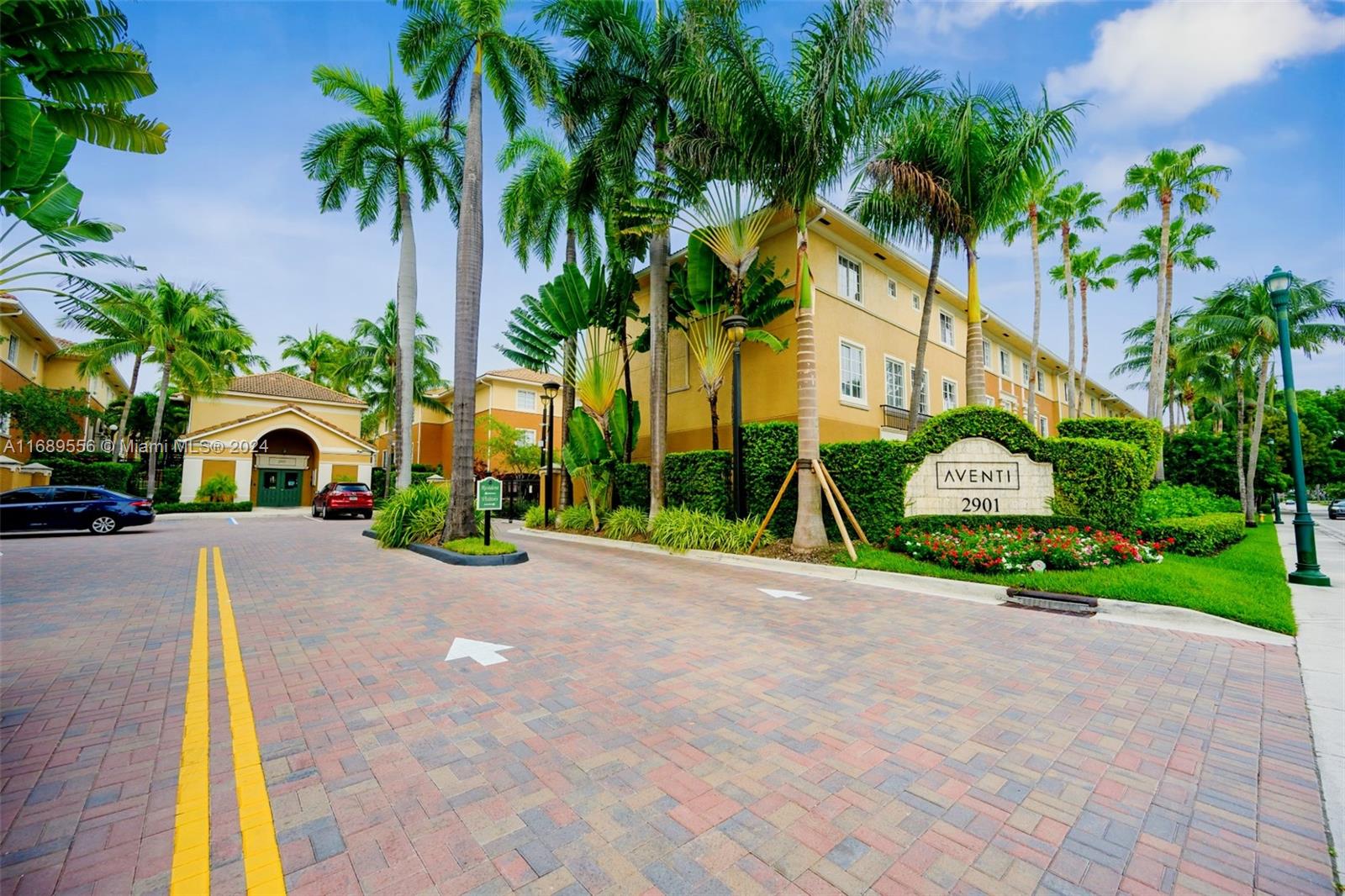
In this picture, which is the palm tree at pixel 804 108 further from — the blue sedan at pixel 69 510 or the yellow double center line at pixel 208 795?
the blue sedan at pixel 69 510

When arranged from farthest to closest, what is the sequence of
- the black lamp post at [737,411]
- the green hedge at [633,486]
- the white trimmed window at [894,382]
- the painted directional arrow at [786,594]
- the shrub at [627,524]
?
1. the white trimmed window at [894,382]
2. the green hedge at [633,486]
3. the shrub at [627,524]
4. the black lamp post at [737,411]
5. the painted directional arrow at [786,594]

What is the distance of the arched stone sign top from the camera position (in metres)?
11.2

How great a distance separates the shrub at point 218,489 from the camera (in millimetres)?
31203

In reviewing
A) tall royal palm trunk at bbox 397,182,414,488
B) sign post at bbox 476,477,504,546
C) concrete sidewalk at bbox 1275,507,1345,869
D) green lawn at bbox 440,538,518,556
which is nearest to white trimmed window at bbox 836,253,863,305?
concrete sidewalk at bbox 1275,507,1345,869

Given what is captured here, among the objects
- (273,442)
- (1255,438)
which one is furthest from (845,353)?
(273,442)

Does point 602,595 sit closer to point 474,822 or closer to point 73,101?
point 474,822

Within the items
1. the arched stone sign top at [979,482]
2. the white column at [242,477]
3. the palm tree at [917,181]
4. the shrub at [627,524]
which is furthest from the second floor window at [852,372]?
the white column at [242,477]

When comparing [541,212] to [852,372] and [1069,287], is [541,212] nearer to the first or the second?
[852,372]

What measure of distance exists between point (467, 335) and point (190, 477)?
2981 cm

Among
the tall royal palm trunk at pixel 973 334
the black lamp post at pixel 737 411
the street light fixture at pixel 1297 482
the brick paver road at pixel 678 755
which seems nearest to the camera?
the brick paver road at pixel 678 755

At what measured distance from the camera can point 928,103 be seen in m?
13.0

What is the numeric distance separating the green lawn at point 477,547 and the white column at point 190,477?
29.7 m

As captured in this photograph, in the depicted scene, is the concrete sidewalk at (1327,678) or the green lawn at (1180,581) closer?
the concrete sidewalk at (1327,678)

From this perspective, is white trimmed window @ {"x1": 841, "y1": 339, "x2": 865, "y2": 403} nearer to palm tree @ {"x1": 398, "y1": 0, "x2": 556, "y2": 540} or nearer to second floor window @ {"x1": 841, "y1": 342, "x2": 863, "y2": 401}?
second floor window @ {"x1": 841, "y1": 342, "x2": 863, "y2": 401}
